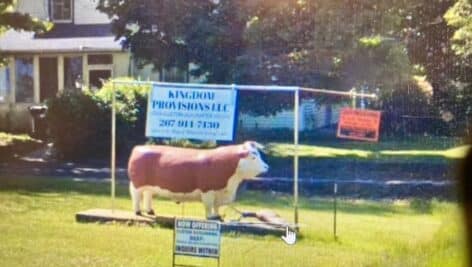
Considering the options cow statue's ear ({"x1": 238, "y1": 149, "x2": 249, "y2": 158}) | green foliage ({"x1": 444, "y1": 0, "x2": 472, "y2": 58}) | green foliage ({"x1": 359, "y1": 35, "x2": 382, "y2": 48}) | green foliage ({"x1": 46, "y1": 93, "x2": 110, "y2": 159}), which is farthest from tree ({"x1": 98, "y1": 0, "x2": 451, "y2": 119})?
green foliage ({"x1": 46, "y1": 93, "x2": 110, "y2": 159})

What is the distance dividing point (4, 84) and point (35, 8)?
3.64 feet

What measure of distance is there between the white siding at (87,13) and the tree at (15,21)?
370 millimetres

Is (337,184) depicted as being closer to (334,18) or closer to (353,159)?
(353,159)

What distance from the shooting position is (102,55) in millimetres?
7086

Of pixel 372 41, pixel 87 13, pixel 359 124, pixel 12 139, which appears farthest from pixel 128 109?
pixel 372 41

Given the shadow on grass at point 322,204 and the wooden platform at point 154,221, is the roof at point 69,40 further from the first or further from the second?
the shadow on grass at point 322,204

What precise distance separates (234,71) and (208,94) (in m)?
1.80

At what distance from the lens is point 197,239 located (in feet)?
18.1

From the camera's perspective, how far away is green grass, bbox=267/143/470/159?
6372mm

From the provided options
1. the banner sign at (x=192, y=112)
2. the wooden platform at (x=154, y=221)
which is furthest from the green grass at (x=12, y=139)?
the banner sign at (x=192, y=112)

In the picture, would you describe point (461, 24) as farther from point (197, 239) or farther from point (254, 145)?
point (197, 239)

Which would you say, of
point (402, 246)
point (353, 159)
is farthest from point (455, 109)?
point (402, 246)

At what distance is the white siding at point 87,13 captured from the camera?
709cm

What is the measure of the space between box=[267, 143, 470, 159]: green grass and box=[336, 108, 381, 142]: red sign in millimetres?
155
